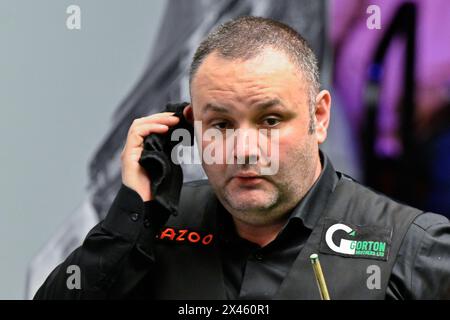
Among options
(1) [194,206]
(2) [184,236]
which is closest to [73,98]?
(1) [194,206]

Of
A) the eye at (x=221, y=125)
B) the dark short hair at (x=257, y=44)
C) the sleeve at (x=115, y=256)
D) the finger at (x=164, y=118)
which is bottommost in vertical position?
Answer: the sleeve at (x=115, y=256)

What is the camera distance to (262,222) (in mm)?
2049

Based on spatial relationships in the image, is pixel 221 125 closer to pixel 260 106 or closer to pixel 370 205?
pixel 260 106

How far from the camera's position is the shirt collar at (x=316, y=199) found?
6.68 feet

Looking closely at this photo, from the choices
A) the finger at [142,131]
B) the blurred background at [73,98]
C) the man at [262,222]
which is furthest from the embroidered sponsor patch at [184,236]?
the blurred background at [73,98]

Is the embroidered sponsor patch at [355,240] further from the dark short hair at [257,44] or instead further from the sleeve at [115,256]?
the sleeve at [115,256]

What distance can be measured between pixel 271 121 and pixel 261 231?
1.00ft

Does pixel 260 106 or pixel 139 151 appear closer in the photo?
pixel 260 106

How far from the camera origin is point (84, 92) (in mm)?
3359

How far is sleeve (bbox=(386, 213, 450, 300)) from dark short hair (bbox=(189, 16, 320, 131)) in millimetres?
361

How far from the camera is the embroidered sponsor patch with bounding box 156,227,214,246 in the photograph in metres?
2.16

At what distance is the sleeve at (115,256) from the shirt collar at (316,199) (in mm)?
367

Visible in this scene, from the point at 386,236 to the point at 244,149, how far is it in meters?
0.39

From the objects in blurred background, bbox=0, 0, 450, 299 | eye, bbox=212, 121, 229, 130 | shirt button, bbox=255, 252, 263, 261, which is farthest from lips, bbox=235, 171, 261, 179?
blurred background, bbox=0, 0, 450, 299
